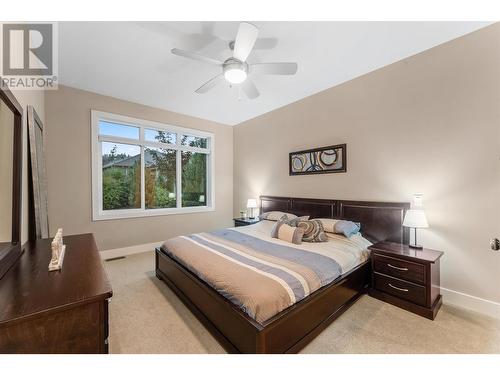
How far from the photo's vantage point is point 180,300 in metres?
2.38

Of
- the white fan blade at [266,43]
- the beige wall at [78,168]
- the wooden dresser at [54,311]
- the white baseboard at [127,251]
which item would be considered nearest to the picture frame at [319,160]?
the white fan blade at [266,43]

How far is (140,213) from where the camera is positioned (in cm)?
412

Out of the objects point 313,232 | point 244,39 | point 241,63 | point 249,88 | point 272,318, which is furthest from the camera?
point 313,232

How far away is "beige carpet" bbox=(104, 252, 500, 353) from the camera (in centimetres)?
170

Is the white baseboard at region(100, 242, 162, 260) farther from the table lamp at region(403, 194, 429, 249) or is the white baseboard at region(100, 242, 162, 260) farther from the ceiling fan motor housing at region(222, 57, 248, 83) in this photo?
the table lamp at region(403, 194, 429, 249)

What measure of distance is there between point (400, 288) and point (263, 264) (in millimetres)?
1507

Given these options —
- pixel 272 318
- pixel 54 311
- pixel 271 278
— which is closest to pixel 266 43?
pixel 271 278

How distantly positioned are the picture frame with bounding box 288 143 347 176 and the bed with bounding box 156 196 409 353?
2.05 feet

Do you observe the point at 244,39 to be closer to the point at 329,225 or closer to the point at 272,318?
the point at 272,318

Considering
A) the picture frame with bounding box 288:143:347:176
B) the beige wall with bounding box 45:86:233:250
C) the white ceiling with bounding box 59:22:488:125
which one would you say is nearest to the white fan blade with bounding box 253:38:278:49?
the white ceiling with bounding box 59:22:488:125

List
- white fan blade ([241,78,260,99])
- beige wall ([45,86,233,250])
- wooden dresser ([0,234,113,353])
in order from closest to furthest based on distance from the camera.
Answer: wooden dresser ([0,234,113,353])
white fan blade ([241,78,260,99])
beige wall ([45,86,233,250])
